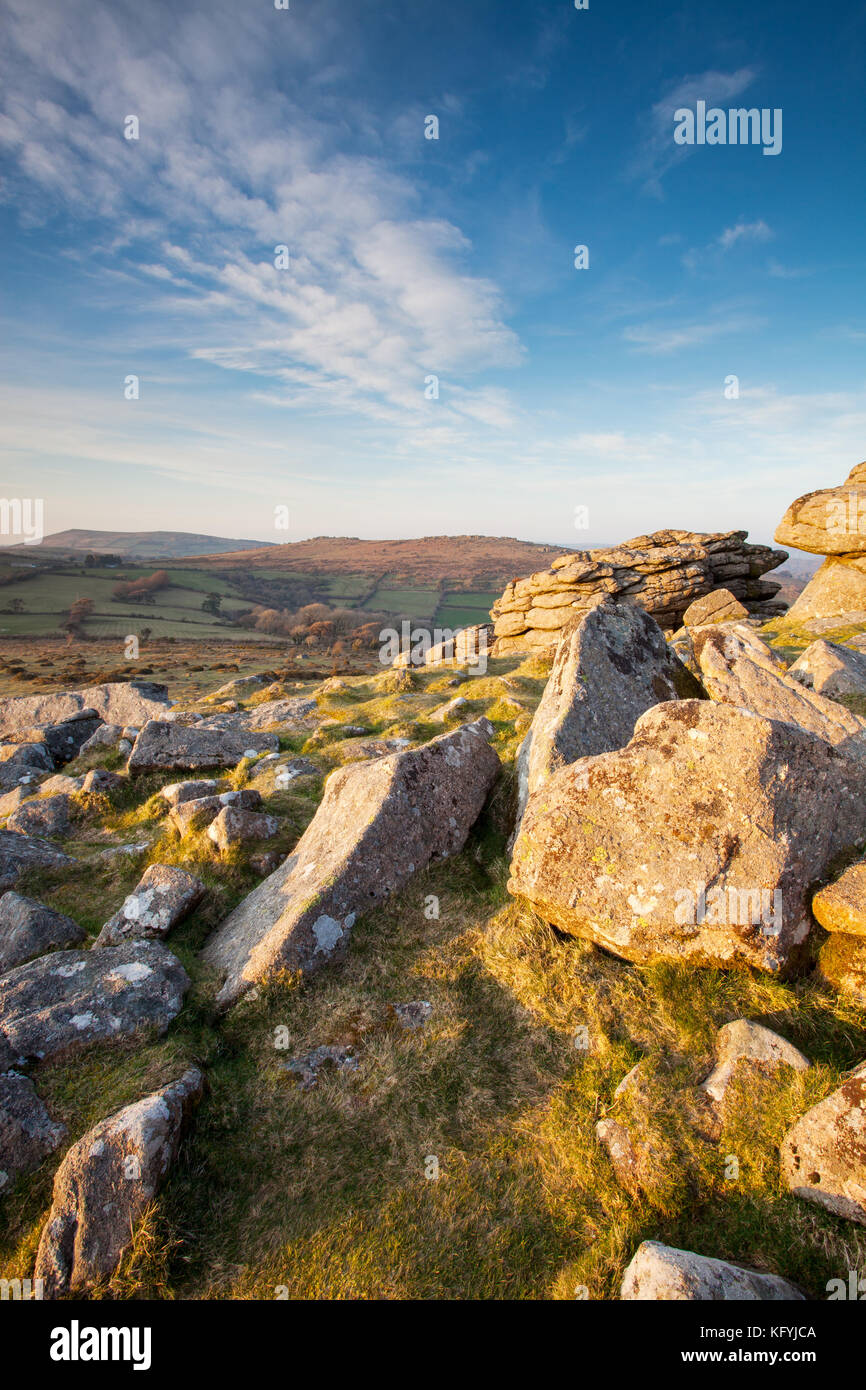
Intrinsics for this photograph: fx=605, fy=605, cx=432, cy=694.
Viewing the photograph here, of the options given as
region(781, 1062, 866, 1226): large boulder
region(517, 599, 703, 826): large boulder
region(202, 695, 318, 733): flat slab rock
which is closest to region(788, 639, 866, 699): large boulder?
region(517, 599, 703, 826): large boulder

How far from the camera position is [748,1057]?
5.50 meters

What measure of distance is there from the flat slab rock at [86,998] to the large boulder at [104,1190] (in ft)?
4.13

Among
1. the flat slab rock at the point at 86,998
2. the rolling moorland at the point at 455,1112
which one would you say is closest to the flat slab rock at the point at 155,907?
the rolling moorland at the point at 455,1112

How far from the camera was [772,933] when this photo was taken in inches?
243

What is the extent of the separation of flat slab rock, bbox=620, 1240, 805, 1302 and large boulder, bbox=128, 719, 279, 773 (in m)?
12.7

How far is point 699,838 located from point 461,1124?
373cm

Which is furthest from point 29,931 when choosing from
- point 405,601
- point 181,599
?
point 405,601

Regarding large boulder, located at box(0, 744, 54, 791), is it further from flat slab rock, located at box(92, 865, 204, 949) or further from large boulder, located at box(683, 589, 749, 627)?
large boulder, located at box(683, 589, 749, 627)

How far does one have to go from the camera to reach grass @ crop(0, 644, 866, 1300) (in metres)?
4.63

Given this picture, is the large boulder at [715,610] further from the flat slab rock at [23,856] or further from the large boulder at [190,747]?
the flat slab rock at [23,856]

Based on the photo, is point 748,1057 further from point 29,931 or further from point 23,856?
point 23,856
